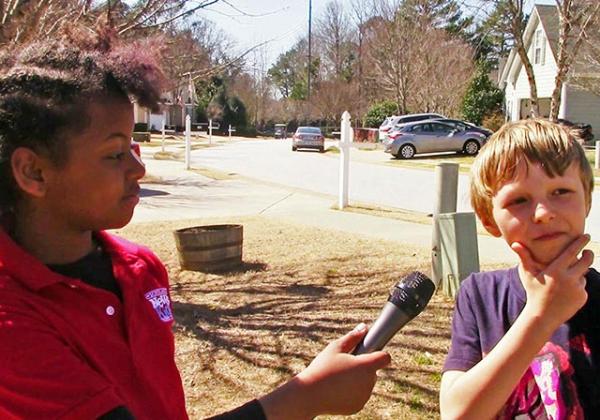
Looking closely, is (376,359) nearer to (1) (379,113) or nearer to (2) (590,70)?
(2) (590,70)

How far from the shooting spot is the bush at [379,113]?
159 ft

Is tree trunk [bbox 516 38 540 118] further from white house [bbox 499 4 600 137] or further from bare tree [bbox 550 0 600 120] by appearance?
white house [bbox 499 4 600 137]

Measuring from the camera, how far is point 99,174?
136cm

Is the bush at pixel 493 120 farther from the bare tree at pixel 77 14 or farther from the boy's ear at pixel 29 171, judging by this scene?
the boy's ear at pixel 29 171

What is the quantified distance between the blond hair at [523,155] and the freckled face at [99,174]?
85cm

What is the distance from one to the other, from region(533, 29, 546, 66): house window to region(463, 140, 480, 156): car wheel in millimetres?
12827

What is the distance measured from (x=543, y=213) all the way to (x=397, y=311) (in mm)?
394

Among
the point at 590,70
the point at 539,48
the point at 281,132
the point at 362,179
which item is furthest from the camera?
the point at 281,132

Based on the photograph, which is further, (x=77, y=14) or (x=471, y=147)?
(x=471, y=147)

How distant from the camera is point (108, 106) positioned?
4.53 ft

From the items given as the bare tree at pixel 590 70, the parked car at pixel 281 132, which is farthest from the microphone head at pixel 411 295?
the parked car at pixel 281 132

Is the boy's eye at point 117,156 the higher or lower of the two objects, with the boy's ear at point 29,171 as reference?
higher

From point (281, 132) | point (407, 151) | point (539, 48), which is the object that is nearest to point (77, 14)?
point (407, 151)

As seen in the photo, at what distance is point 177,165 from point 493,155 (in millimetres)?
21433
